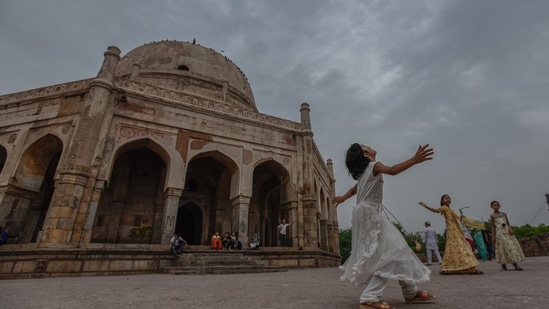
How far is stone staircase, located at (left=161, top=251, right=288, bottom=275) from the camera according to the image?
24.3 ft

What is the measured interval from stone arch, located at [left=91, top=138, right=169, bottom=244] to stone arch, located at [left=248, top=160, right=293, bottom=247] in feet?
15.3

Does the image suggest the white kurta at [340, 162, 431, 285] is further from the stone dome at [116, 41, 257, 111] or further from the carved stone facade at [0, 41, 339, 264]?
the stone dome at [116, 41, 257, 111]

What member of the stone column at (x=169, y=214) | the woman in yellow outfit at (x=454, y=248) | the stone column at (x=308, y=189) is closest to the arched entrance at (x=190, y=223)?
the stone column at (x=169, y=214)

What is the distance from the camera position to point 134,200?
12.5 metres

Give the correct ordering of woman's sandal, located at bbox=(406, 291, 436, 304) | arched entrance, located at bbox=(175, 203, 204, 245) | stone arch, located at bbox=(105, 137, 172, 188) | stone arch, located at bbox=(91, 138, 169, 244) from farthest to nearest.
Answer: arched entrance, located at bbox=(175, 203, 204, 245)
stone arch, located at bbox=(91, 138, 169, 244)
stone arch, located at bbox=(105, 137, 172, 188)
woman's sandal, located at bbox=(406, 291, 436, 304)

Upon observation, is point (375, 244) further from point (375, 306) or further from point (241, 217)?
point (241, 217)

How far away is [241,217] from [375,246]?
9.30m

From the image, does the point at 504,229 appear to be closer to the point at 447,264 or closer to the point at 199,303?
the point at 447,264

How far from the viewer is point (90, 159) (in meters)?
9.30

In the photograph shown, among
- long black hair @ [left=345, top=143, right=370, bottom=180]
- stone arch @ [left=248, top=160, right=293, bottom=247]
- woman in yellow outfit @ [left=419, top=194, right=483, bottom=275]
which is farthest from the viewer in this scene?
stone arch @ [left=248, top=160, right=293, bottom=247]

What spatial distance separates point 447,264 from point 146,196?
38.7ft

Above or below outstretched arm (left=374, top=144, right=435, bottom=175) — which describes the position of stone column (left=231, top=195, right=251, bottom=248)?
above

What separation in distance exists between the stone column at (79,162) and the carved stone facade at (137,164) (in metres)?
0.03

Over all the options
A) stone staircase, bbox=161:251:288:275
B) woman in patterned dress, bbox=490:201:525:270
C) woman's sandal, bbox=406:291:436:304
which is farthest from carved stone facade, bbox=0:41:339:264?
woman's sandal, bbox=406:291:436:304
